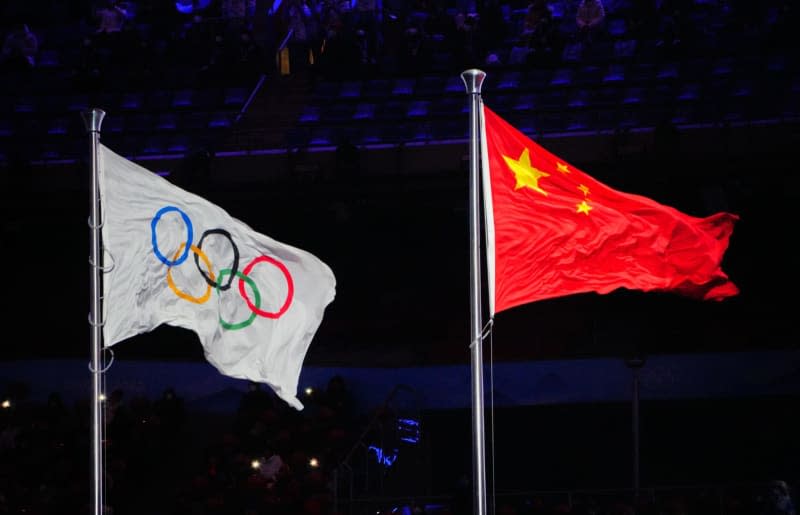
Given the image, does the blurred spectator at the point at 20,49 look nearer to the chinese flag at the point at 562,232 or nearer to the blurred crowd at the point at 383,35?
the blurred crowd at the point at 383,35

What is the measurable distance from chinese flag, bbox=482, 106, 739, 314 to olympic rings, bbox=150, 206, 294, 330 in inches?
72.8

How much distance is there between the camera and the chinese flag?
9297mm

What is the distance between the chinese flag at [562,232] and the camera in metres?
9.30

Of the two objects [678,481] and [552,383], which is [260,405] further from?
[678,481]

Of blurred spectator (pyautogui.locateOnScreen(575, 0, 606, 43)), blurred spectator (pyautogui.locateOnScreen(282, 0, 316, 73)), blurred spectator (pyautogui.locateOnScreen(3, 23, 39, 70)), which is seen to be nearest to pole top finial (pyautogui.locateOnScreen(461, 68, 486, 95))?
blurred spectator (pyautogui.locateOnScreen(575, 0, 606, 43))

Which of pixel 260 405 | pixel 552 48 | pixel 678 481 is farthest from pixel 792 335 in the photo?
pixel 260 405

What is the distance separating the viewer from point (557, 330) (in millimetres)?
18328

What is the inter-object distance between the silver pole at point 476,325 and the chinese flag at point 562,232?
132mm

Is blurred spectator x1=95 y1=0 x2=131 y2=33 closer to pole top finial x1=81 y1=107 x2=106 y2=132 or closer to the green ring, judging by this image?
pole top finial x1=81 y1=107 x2=106 y2=132

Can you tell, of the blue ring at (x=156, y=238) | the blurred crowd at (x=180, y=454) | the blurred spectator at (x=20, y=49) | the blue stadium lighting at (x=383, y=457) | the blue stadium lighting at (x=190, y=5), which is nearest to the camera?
the blue ring at (x=156, y=238)

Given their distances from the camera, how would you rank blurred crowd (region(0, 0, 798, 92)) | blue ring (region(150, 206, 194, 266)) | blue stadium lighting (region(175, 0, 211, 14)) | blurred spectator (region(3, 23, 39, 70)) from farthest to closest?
1. blue stadium lighting (region(175, 0, 211, 14))
2. blurred spectator (region(3, 23, 39, 70))
3. blurred crowd (region(0, 0, 798, 92))
4. blue ring (region(150, 206, 194, 266))

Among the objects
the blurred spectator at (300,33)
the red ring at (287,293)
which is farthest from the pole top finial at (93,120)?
the blurred spectator at (300,33)

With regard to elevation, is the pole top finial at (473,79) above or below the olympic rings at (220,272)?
above

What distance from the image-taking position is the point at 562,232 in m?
9.45
